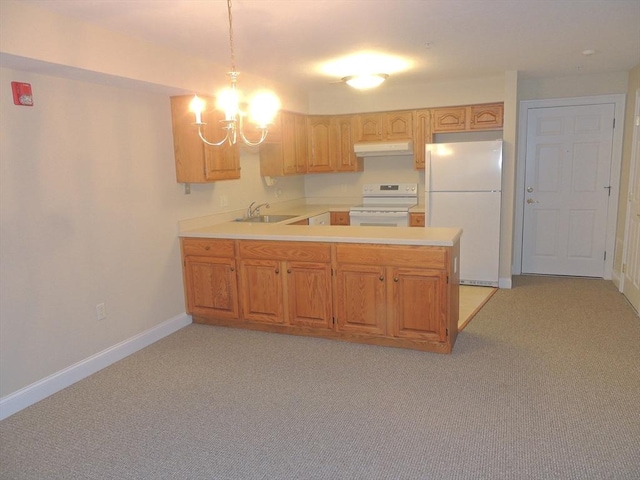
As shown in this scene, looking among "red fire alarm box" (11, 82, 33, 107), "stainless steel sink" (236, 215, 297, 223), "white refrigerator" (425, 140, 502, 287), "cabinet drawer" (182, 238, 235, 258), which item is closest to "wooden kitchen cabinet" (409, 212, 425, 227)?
"white refrigerator" (425, 140, 502, 287)

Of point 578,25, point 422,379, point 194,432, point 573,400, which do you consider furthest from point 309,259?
point 578,25

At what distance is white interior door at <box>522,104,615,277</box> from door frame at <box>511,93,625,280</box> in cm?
4

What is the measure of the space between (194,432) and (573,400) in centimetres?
223

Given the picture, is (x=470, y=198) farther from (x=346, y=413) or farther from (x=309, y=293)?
(x=346, y=413)

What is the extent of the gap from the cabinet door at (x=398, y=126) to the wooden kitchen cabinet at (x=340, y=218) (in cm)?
109

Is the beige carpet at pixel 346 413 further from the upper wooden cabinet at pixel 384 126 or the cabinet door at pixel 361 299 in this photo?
the upper wooden cabinet at pixel 384 126

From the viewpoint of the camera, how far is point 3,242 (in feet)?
8.99

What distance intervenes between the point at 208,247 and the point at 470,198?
9.42 feet

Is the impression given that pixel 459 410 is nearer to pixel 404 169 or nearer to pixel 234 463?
pixel 234 463

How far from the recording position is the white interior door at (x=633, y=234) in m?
4.44

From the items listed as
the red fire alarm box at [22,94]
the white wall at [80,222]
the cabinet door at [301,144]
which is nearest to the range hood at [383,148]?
the cabinet door at [301,144]

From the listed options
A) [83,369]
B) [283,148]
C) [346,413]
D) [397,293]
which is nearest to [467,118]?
[283,148]

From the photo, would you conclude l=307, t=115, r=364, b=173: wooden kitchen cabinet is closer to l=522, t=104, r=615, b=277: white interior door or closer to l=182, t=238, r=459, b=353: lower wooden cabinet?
l=522, t=104, r=615, b=277: white interior door

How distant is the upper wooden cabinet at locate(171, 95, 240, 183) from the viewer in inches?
155
